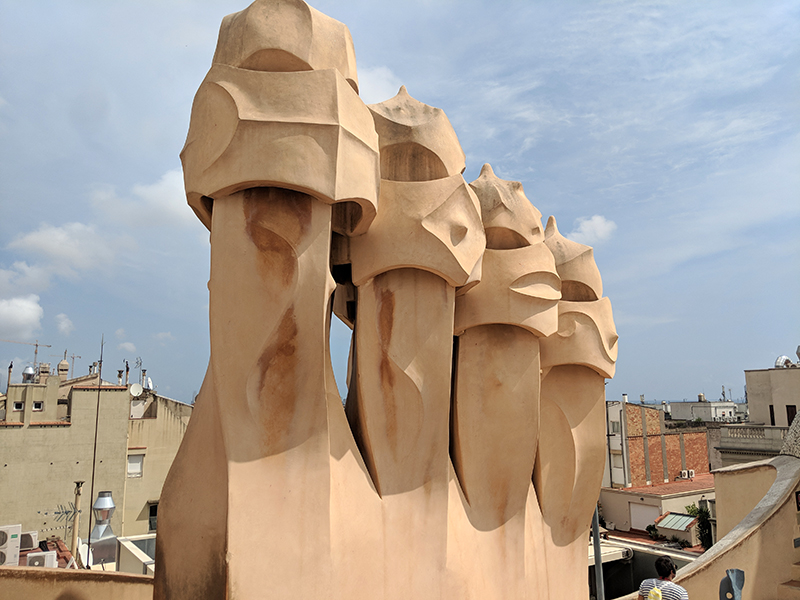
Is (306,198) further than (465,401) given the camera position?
No

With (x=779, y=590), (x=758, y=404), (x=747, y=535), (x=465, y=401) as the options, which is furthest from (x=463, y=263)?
(x=758, y=404)

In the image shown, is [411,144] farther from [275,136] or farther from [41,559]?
[41,559]

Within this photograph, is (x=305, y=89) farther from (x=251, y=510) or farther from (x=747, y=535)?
(x=747, y=535)

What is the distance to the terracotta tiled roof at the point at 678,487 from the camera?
30562 millimetres

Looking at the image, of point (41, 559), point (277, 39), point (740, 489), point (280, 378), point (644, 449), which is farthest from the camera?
point (644, 449)

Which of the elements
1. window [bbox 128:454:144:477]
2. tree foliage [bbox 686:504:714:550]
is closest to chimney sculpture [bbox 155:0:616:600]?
tree foliage [bbox 686:504:714:550]

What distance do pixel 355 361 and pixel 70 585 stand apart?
6032mm

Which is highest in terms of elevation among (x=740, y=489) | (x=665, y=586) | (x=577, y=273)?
(x=577, y=273)

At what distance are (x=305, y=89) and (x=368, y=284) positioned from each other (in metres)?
2.58

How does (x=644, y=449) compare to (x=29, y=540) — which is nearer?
(x=29, y=540)

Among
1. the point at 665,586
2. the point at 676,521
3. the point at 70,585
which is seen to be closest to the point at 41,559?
the point at 70,585

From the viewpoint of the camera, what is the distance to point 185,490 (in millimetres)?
7395

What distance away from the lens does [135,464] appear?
25.5 m

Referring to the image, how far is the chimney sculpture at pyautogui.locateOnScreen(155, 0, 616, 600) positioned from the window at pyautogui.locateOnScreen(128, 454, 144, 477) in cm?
1953
